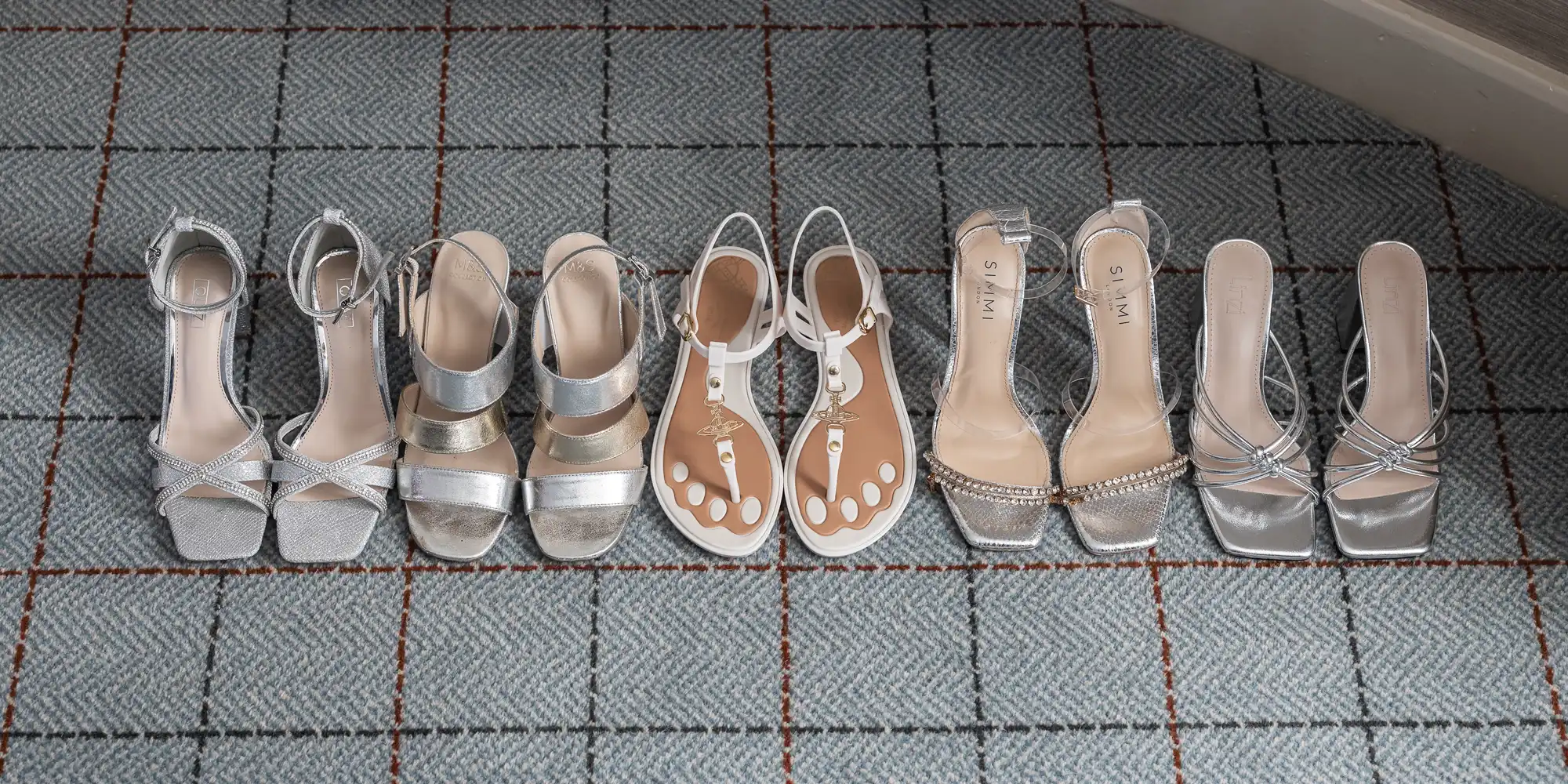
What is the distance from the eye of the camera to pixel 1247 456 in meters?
1.50

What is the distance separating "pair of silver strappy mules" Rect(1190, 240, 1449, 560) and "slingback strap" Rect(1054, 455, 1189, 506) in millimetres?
52

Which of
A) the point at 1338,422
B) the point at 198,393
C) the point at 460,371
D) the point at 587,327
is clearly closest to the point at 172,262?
the point at 198,393

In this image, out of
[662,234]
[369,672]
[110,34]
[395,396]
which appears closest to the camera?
[369,672]

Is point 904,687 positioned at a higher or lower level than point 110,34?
lower

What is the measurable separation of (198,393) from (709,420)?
653mm

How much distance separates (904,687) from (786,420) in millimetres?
379

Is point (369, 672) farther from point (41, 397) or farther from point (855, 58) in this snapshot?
point (855, 58)

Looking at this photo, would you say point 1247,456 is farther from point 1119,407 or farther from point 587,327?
point 587,327

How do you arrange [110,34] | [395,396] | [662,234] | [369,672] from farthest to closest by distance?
1. [110,34]
2. [662,234]
3. [395,396]
4. [369,672]

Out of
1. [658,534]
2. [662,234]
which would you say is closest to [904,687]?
[658,534]

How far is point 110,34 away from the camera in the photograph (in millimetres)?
1805

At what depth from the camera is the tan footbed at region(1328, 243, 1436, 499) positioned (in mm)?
1547

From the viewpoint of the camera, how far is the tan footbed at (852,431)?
151 cm

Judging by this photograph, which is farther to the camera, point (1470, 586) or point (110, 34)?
point (110, 34)
